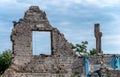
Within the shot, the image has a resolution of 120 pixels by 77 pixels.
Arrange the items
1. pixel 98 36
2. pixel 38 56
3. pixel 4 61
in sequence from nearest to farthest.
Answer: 1. pixel 38 56
2. pixel 98 36
3. pixel 4 61

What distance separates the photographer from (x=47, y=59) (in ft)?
71.6

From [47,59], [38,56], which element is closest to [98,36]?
[47,59]

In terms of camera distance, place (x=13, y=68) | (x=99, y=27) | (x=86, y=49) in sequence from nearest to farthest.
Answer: (x=13, y=68)
(x=99, y=27)
(x=86, y=49)

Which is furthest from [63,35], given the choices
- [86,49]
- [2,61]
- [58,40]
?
[2,61]

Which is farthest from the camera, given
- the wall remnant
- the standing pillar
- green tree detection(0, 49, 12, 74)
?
green tree detection(0, 49, 12, 74)

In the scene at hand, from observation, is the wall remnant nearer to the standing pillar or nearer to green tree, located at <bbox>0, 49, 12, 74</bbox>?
the standing pillar

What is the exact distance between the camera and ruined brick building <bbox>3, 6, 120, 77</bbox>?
21.5 metres

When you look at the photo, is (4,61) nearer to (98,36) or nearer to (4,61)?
(4,61)

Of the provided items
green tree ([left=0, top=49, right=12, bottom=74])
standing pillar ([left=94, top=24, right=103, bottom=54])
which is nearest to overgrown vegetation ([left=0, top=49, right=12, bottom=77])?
green tree ([left=0, top=49, right=12, bottom=74])

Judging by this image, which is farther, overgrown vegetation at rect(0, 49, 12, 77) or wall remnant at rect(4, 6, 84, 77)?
overgrown vegetation at rect(0, 49, 12, 77)

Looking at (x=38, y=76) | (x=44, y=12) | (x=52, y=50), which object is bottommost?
(x=38, y=76)

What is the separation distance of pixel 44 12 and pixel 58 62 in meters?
2.84

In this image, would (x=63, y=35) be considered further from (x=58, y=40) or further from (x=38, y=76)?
(x=38, y=76)

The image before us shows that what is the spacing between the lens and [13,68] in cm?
2123
